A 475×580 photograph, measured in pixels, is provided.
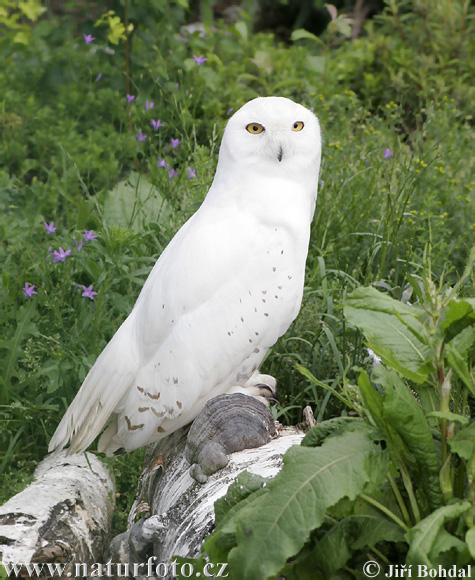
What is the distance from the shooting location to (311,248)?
414 centimetres

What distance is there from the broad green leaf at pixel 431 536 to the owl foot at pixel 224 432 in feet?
2.83

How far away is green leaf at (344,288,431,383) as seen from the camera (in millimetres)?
1637

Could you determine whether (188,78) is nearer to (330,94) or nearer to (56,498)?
(330,94)

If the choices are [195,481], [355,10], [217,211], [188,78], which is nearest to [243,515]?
[195,481]

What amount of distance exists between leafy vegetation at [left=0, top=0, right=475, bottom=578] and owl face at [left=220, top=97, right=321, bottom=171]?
636 millimetres

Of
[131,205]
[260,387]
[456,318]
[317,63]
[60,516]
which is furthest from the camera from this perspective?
[317,63]

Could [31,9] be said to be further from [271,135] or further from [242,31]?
[271,135]

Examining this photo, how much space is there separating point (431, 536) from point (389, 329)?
1.69 feet

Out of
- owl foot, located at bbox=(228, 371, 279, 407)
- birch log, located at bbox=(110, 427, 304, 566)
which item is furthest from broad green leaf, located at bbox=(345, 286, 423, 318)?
owl foot, located at bbox=(228, 371, 279, 407)

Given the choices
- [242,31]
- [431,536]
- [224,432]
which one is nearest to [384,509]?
[431,536]

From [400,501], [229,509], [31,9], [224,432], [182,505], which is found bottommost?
[182,505]

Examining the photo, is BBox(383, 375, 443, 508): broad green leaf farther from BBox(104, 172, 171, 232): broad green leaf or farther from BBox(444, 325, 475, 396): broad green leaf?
BBox(104, 172, 171, 232): broad green leaf

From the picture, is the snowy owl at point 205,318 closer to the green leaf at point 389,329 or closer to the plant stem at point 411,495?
the green leaf at point 389,329

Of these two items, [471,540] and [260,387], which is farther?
[260,387]
